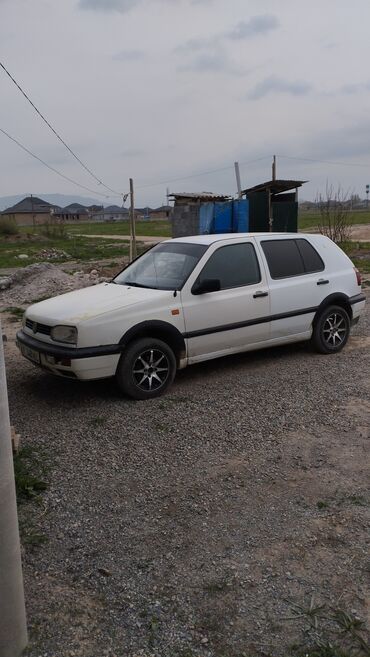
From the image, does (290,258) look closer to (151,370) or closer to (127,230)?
(151,370)

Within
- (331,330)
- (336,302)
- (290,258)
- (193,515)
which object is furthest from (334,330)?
(193,515)

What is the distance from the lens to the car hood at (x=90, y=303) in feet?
17.2

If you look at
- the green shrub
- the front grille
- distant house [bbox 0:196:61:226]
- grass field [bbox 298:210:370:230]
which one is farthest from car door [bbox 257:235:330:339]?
distant house [bbox 0:196:61:226]

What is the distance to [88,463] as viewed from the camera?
412 centimetres

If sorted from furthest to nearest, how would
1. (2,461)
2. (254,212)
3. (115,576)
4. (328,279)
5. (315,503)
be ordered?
(254,212) → (328,279) → (315,503) → (115,576) → (2,461)

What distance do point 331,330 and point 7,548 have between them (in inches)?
215

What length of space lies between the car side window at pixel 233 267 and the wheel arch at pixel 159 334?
2.22 ft

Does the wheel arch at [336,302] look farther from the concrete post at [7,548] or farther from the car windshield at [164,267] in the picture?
the concrete post at [7,548]

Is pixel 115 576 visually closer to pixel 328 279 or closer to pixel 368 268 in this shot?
pixel 328 279

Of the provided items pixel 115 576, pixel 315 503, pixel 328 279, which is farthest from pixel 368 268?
pixel 115 576

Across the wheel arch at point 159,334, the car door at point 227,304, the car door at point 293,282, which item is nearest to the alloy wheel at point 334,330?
the car door at point 293,282

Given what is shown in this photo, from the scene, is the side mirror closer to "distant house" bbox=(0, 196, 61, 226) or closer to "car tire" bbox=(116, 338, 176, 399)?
"car tire" bbox=(116, 338, 176, 399)

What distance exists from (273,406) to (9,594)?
133 inches

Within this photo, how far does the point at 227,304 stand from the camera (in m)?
5.93
